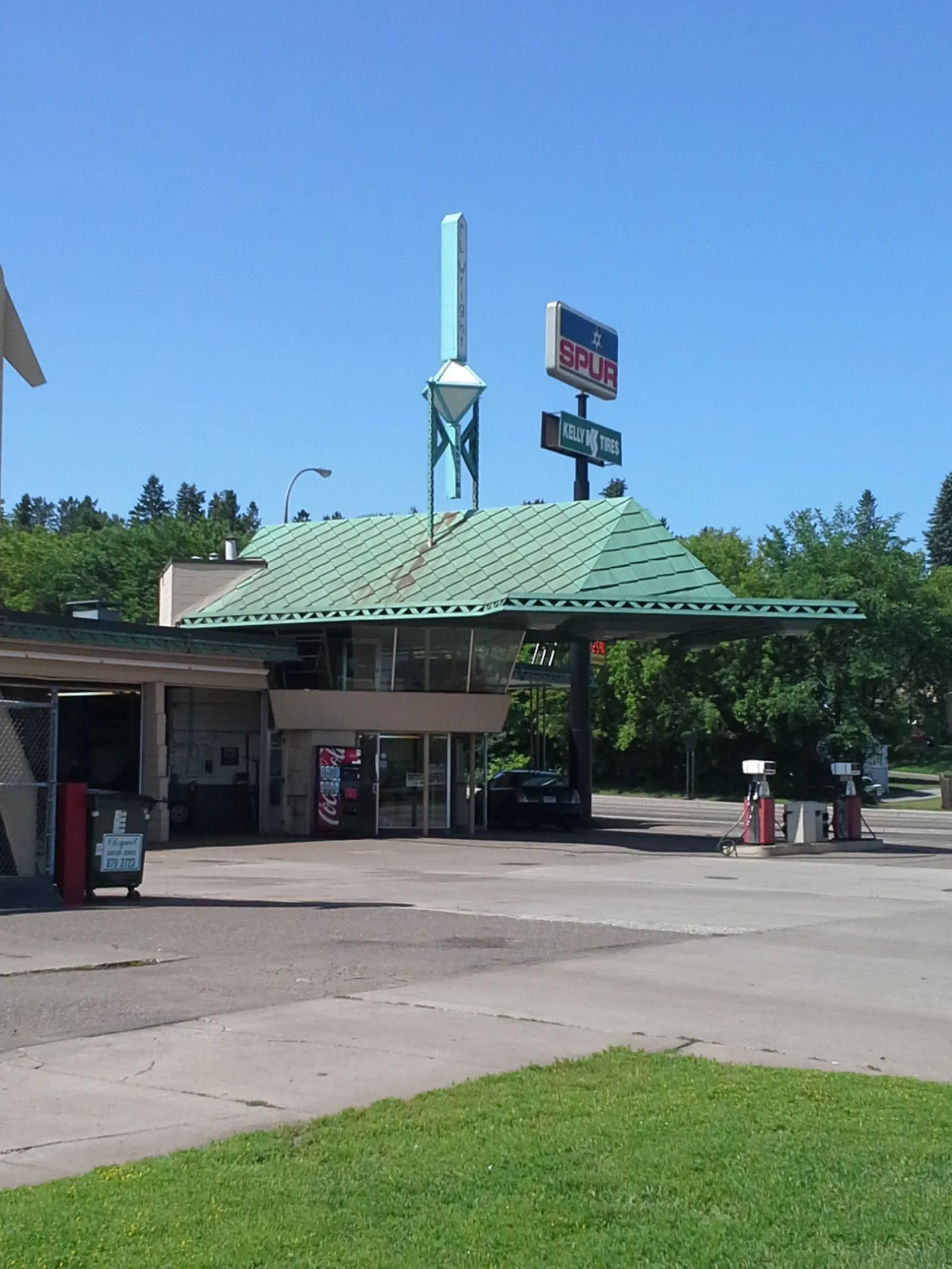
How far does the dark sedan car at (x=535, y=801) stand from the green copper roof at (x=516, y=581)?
4286 mm

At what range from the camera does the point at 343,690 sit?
34.4 m

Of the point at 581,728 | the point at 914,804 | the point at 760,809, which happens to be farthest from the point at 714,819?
the point at 914,804

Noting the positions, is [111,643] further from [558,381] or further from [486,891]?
[558,381]

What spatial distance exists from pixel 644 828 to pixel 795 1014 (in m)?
29.0

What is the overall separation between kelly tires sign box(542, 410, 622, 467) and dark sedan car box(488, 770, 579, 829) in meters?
8.93

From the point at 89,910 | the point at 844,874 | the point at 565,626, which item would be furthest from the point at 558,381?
the point at 89,910

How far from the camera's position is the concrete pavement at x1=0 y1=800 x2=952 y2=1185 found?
769 cm

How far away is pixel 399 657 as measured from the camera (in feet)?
113

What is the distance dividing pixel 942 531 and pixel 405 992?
523 feet

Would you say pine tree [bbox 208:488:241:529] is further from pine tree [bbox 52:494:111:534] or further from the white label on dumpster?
the white label on dumpster

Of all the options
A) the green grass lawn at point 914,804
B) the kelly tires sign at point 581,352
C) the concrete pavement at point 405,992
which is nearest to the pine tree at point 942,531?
the green grass lawn at point 914,804

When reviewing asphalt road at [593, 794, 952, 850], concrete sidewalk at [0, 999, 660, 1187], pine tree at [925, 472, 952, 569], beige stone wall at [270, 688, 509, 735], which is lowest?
asphalt road at [593, 794, 952, 850]

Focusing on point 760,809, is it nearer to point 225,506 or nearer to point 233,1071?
point 233,1071

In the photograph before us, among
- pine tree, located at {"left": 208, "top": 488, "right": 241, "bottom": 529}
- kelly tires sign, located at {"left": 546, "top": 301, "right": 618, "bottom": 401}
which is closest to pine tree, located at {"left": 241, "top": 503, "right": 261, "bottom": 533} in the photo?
pine tree, located at {"left": 208, "top": 488, "right": 241, "bottom": 529}
